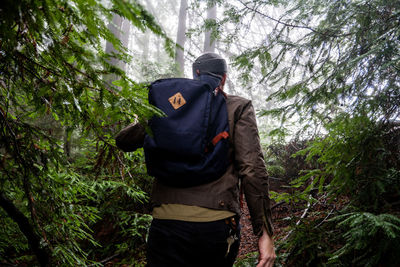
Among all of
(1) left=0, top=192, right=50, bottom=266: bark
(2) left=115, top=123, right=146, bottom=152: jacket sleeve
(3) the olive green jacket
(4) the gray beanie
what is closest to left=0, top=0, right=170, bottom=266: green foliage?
(1) left=0, top=192, right=50, bottom=266: bark

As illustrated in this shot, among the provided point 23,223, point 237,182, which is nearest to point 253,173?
point 237,182

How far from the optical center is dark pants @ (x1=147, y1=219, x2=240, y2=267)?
1834 mm

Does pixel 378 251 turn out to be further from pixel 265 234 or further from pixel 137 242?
pixel 137 242

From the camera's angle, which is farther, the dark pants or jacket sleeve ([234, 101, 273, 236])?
jacket sleeve ([234, 101, 273, 236])

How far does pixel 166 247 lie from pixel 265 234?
0.80 meters

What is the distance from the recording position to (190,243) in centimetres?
183

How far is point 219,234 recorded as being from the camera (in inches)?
73.1

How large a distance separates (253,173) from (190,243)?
72cm

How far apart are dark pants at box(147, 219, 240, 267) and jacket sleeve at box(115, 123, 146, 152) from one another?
2.44ft

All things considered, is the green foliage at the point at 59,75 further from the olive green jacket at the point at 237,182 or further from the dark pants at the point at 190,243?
the dark pants at the point at 190,243

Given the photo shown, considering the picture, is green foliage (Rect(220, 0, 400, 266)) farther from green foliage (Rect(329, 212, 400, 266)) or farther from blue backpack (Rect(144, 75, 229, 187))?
blue backpack (Rect(144, 75, 229, 187))


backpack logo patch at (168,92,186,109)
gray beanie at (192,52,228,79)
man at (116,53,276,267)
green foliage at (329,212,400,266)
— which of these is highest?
gray beanie at (192,52,228,79)

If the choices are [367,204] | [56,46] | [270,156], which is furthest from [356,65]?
[270,156]

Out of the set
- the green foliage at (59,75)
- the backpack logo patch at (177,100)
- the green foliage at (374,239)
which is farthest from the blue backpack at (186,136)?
the green foliage at (374,239)
